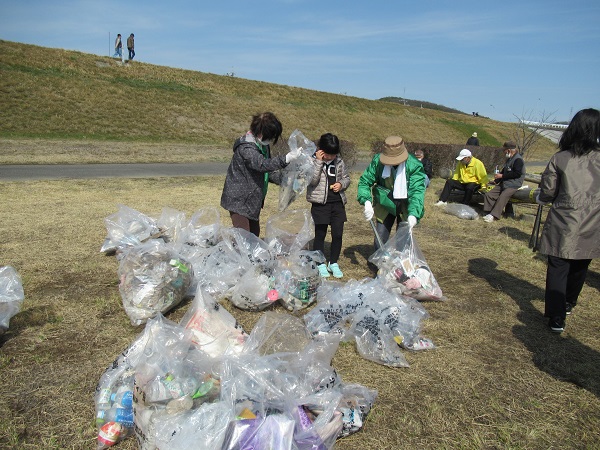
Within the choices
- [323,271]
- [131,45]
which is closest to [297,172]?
[323,271]

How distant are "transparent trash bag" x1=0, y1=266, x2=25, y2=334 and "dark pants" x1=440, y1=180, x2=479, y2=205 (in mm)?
6945

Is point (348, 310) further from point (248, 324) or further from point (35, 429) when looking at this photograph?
point (35, 429)

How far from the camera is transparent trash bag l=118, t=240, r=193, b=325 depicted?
2.99 meters

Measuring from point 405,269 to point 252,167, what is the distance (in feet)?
4.88

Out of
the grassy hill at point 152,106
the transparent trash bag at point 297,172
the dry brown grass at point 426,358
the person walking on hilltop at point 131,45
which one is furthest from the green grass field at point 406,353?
the person walking on hilltop at point 131,45

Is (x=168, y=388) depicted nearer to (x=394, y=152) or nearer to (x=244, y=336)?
(x=244, y=336)

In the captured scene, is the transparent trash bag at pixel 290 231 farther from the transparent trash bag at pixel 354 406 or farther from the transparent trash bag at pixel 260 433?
the transparent trash bag at pixel 260 433

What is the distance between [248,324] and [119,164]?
32.1ft

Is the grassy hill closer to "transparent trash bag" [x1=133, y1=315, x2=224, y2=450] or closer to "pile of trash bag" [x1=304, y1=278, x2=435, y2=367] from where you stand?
"pile of trash bag" [x1=304, y1=278, x2=435, y2=367]

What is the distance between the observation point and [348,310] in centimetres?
306

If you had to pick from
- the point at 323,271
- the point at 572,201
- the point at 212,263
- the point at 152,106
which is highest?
the point at 152,106

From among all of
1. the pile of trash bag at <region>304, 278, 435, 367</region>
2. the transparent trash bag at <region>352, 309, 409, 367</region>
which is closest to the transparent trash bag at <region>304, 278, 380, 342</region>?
the pile of trash bag at <region>304, 278, 435, 367</region>

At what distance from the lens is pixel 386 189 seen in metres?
4.04

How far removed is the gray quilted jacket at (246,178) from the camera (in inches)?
142
